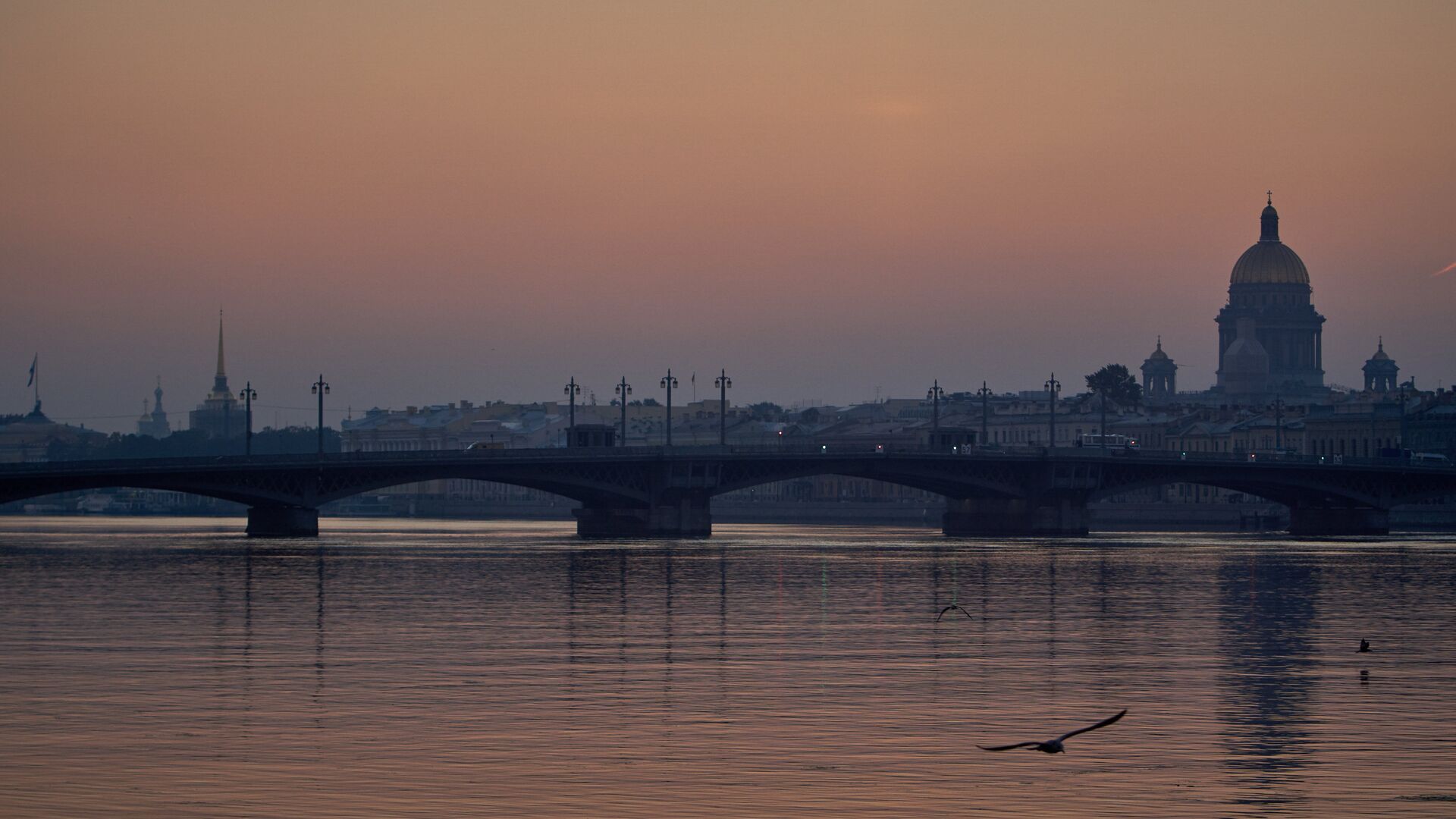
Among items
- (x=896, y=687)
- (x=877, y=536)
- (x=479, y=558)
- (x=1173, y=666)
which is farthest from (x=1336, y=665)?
(x=877, y=536)

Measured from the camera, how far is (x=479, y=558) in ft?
268

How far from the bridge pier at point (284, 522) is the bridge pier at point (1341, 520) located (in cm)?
5186

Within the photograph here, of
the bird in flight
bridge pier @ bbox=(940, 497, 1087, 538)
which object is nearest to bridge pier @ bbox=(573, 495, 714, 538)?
bridge pier @ bbox=(940, 497, 1087, 538)

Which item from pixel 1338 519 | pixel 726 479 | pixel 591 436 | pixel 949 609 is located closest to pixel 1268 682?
pixel 949 609

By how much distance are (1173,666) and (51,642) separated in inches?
688

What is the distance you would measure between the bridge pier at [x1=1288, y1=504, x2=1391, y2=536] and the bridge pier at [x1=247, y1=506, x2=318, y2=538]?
51.9 m

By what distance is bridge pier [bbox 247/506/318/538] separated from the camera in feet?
347

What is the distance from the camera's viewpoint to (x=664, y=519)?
372 ft

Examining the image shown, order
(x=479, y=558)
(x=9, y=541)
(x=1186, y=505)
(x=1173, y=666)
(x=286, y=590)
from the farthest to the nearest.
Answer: (x=1186, y=505) < (x=9, y=541) < (x=479, y=558) < (x=286, y=590) < (x=1173, y=666)

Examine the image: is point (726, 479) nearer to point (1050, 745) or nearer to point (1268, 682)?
point (1268, 682)

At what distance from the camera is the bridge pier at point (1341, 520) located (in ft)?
401

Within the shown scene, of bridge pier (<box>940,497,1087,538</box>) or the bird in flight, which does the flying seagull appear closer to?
the bird in flight

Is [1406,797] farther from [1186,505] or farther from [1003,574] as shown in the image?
[1186,505]

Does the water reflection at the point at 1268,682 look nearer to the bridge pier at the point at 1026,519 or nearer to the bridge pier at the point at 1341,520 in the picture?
the bridge pier at the point at 1026,519
